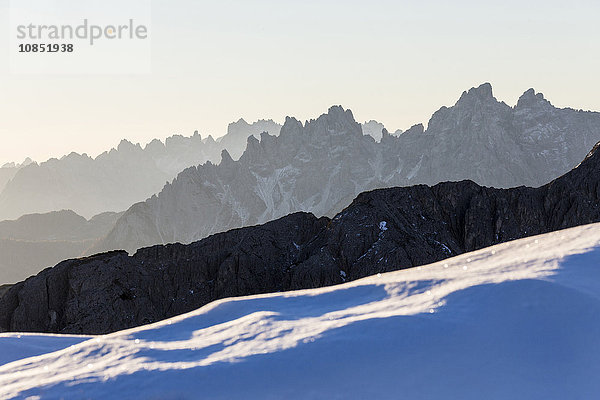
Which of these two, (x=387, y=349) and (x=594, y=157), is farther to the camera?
(x=594, y=157)

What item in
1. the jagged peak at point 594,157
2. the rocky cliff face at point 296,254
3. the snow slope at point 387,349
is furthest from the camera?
the jagged peak at point 594,157

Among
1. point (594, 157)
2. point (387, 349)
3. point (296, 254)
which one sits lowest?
point (387, 349)

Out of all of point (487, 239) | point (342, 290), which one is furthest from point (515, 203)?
point (342, 290)

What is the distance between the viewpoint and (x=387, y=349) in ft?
36.0

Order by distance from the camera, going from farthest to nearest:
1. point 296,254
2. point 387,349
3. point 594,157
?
point 594,157
point 296,254
point 387,349

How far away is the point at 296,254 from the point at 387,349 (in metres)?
83.3

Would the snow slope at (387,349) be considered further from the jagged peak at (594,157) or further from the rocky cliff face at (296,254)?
the jagged peak at (594,157)

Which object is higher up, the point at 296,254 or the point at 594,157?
the point at 594,157

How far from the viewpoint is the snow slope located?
10.3 meters

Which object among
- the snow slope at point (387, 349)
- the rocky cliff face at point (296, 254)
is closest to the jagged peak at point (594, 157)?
the rocky cliff face at point (296, 254)

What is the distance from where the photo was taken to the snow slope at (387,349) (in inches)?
405

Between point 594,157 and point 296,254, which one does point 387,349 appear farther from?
point 594,157

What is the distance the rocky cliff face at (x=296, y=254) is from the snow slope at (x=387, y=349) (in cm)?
7185

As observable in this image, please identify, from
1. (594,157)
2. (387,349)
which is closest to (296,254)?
(594,157)
